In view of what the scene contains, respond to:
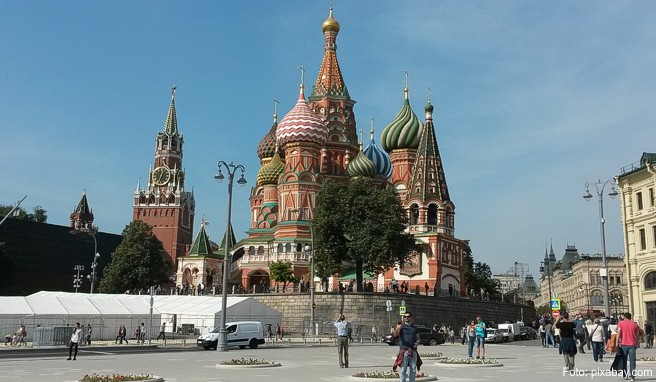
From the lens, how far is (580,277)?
111 m

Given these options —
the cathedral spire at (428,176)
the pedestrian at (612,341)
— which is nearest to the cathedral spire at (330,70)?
the cathedral spire at (428,176)

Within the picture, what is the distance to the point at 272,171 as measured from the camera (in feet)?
255

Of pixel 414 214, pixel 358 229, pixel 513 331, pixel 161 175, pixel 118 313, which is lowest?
pixel 513 331

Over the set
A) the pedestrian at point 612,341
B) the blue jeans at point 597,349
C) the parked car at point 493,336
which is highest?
the pedestrian at point 612,341

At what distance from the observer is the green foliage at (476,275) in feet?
254

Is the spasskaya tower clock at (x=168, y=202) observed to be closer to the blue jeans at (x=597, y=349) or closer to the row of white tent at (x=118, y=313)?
the row of white tent at (x=118, y=313)

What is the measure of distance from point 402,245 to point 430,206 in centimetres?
1356

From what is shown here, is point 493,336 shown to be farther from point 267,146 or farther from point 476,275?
point 267,146

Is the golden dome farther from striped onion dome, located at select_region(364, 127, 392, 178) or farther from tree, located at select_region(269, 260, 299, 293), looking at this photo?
tree, located at select_region(269, 260, 299, 293)

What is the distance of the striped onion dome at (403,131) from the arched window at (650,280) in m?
37.1

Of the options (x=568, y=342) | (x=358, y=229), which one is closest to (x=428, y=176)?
(x=358, y=229)

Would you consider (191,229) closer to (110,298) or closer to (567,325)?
(110,298)

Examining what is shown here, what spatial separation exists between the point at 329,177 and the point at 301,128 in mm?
6722

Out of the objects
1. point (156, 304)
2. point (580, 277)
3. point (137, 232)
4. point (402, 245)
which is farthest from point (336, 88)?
point (580, 277)
